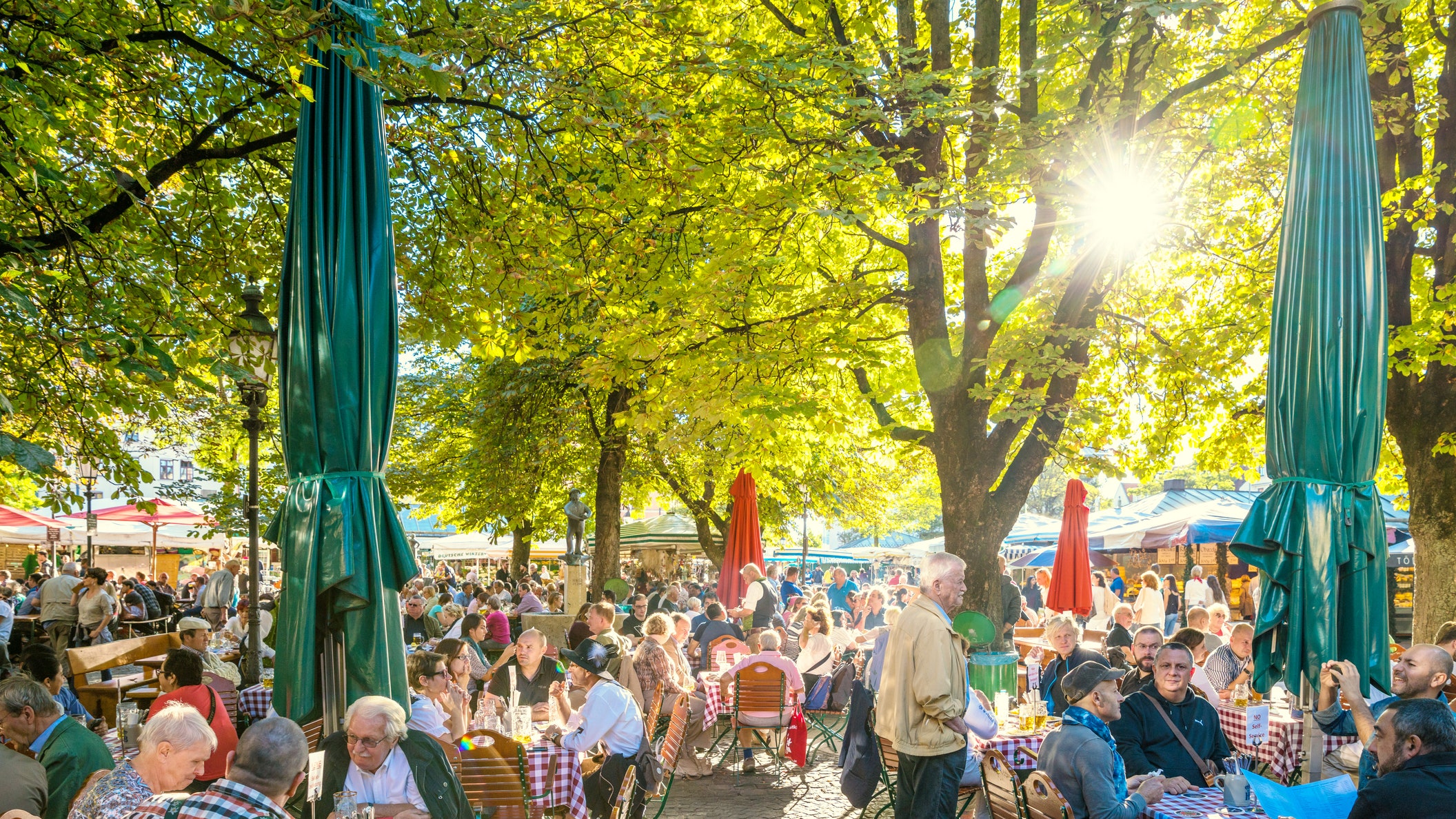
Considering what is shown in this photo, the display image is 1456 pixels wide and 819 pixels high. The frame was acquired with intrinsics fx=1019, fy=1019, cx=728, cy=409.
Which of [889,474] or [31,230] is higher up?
[31,230]

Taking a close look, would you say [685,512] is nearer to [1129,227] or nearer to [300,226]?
[1129,227]

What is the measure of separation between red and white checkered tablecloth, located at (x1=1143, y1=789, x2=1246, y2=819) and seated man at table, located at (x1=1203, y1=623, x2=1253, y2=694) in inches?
164

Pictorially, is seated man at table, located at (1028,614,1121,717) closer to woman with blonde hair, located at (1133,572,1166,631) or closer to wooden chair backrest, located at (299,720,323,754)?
wooden chair backrest, located at (299,720,323,754)

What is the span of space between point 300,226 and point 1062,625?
7.04 meters

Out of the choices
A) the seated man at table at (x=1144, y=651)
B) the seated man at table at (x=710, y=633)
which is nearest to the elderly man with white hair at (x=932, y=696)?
the seated man at table at (x=1144, y=651)

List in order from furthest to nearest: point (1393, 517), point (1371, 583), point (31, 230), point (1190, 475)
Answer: point (1190, 475) → point (1393, 517) → point (31, 230) → point (1371, 583)

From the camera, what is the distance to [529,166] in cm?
815

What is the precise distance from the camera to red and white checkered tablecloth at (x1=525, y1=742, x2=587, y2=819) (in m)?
6.27

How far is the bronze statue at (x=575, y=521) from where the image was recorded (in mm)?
18766

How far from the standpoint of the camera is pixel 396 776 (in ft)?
15.9

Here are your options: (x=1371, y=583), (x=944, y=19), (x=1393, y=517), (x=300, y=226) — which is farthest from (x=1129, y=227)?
(x=1393, y=517)

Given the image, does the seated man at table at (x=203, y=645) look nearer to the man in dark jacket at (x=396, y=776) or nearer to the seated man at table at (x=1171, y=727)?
the man in dark jacket at (x=396, y=776)

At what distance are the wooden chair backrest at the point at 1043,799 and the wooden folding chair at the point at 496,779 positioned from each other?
273 cm

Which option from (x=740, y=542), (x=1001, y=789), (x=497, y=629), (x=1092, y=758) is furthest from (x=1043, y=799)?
(x=740, y=542)
